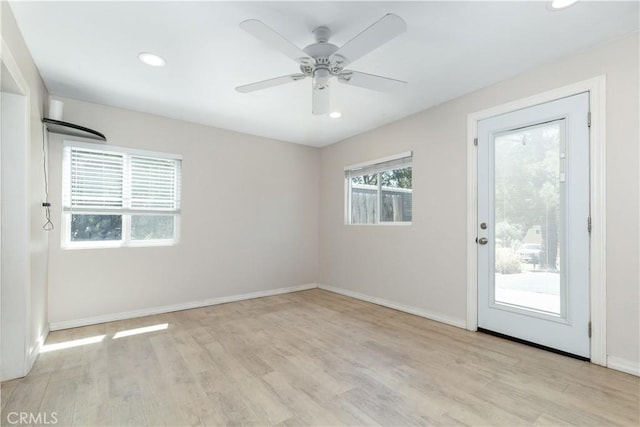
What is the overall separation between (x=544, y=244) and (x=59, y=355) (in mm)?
4203

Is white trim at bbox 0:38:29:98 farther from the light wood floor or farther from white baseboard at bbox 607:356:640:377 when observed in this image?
white baseboard at bbox 607:356:640:377

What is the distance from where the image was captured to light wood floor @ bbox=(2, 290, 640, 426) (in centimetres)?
171

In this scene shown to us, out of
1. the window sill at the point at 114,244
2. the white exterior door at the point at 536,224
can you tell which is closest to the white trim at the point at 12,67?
the window sill at the point at 114,244

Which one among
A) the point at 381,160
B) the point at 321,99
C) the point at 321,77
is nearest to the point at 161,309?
the point at 321,99

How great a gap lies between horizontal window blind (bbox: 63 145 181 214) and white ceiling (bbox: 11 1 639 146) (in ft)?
2.05

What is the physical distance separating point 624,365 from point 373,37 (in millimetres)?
2853

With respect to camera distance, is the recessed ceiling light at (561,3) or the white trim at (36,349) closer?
the recessed ceiling light at (561,3)

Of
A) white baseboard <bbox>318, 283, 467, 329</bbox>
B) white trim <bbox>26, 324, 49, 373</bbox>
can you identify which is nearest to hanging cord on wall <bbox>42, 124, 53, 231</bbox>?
white trim <bbox>26, 324, 49, 373</bbox>

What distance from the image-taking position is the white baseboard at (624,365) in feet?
6.93

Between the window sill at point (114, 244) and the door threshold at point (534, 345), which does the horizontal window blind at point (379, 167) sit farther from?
the window sill at point (114, 244)

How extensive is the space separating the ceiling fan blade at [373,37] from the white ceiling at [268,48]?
25cm

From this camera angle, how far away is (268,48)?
2.30 meters

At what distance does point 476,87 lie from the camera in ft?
9.86

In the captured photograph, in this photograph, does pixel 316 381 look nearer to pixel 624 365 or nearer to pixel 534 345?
pixel 534 345
